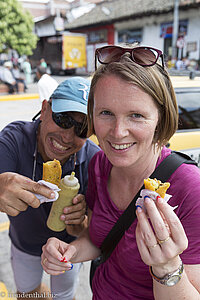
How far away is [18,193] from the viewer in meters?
1.45

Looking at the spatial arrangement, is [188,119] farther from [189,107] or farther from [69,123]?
[69,123]

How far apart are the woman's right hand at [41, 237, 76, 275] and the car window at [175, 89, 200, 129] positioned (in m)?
3.18

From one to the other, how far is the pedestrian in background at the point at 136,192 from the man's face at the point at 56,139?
0.23m

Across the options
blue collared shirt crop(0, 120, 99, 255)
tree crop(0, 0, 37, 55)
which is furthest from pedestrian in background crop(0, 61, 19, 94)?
blue collared shirt crop(0, 120, 99, 255)

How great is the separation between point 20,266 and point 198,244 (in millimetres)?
1705

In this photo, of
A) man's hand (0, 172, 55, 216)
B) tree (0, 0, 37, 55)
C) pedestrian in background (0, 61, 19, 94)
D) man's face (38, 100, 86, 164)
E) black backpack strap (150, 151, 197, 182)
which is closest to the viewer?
black backpack strap (150, 151, 197, 182)

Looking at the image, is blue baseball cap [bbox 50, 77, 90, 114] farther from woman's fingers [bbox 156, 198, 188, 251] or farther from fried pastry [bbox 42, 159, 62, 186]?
woman's fingers [bbox 156, 198, 188, 251]

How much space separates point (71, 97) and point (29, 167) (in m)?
0.60

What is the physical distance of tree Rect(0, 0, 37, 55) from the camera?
16.2m

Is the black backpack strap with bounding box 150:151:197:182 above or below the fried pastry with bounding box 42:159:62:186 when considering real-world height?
above

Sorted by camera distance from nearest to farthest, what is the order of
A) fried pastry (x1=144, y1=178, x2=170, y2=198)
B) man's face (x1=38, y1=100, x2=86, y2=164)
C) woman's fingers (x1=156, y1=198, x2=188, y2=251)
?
woman's fingers (x1=156, y1=198, x2=188, y2=251) → fried pastry (x1=144, y1=178, x2=170, y2=198) → man's face (x1=38, y1=100, x2=86, y2=164)

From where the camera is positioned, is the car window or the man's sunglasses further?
the car window

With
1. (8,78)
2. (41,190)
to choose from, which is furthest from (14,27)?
(41,190)

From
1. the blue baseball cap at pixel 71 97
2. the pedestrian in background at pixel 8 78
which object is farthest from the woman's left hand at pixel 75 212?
the pedestrian in background at pixel 8 78
